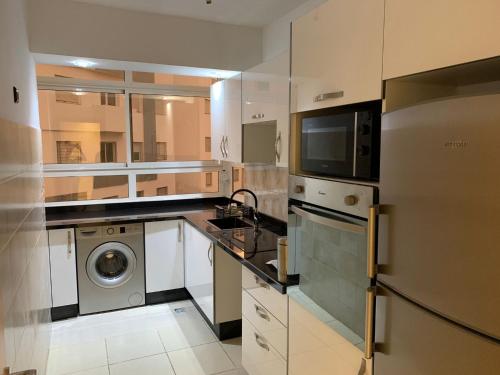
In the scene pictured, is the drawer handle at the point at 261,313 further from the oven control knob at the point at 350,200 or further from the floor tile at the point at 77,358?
the floor tile at the point at 77,358

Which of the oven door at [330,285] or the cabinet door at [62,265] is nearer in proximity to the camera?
the oven door at [330,285]

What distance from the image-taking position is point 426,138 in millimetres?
980

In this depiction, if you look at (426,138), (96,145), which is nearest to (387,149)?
(426,138)

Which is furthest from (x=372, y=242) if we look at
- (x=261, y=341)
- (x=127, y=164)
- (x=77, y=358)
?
(x=127, y=164)

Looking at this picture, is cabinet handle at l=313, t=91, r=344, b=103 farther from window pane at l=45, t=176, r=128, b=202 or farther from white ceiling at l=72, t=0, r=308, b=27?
window pane at l=45, t=176, r=128, b=202

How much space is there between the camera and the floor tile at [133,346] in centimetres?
282

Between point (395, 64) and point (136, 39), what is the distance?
2.42m

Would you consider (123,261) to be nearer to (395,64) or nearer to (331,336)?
(331,336)

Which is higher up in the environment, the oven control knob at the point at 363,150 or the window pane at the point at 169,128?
the window pane at the point at 169,128

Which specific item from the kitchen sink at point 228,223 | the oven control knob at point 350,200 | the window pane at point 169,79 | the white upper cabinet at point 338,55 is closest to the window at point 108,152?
the window pane at point 169,79

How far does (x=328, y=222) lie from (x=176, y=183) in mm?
3018

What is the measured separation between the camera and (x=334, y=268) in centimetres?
149

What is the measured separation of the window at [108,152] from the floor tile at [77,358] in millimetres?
1772

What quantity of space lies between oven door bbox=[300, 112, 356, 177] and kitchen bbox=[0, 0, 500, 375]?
0.01 metres
